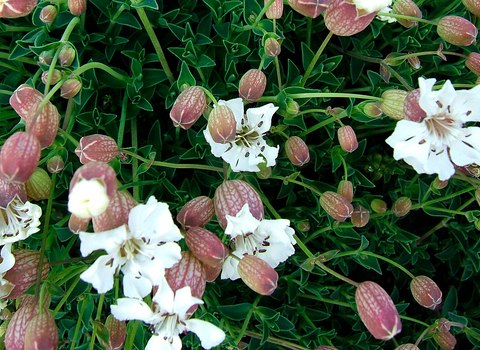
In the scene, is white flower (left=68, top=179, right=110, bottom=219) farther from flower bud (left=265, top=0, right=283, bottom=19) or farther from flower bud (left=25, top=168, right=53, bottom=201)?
flower bud (left=265, top=0, right=283, bottom=19)

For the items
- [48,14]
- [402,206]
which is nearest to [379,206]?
[402,206]

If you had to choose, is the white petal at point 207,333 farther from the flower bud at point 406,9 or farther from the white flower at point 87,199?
the flower bud at point 406,9

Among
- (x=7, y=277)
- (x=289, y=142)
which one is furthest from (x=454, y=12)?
(x=7, y=277)

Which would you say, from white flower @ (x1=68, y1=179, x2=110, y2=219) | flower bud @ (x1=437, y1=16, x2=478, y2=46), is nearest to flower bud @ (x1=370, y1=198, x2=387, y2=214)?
flower bud @ (x1=437, y1=16, x2=478, y2=46)

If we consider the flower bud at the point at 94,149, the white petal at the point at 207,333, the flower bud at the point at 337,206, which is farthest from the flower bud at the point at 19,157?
the flower bud at the point at 337,206

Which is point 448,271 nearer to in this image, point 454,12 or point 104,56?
point 454,12

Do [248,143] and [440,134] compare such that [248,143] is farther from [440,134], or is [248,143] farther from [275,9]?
[440,134]
